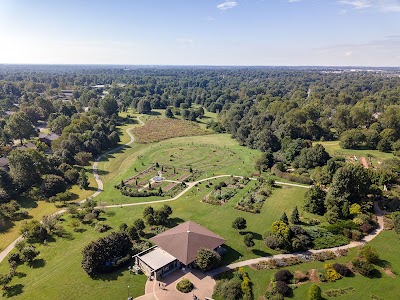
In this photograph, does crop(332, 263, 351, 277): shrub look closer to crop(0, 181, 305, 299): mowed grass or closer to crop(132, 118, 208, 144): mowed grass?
crop(0, 181, 305, 299): mowed grass

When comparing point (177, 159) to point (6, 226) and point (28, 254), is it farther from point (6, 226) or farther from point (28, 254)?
point (28, 254)

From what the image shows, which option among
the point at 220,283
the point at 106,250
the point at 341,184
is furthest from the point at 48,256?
the point at 341,184

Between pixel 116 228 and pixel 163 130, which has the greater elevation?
pixel 163 130

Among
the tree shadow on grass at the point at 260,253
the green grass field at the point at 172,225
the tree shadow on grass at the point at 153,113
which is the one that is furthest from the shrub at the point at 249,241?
the tree shadow on grass at the point at 153,113

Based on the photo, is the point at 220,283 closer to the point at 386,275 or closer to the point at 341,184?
the point at 386,275

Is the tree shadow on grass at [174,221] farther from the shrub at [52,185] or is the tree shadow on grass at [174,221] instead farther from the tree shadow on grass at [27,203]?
the tree shadow on grass at [27,203]

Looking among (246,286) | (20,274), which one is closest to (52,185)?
(20,274)
